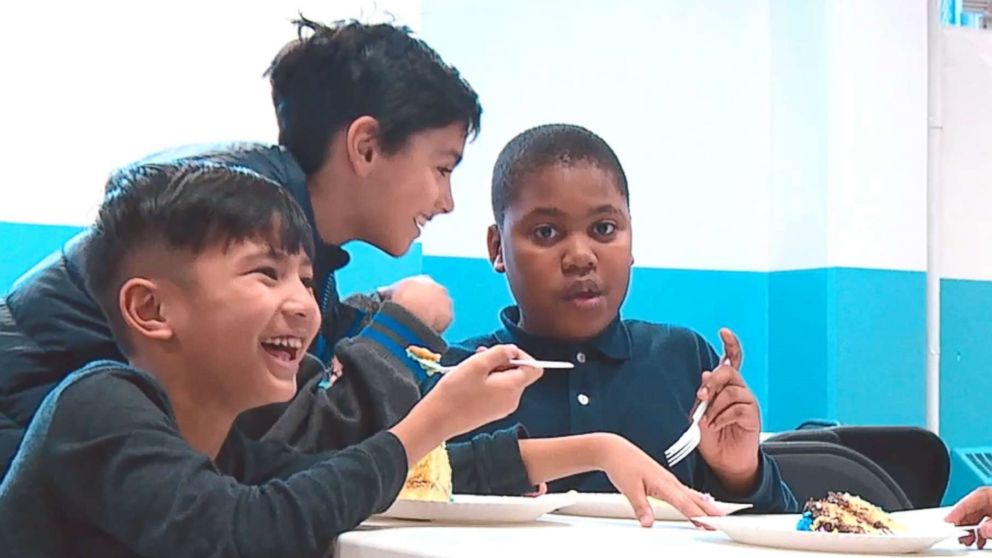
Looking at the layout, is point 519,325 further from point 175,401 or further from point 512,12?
point 512,12

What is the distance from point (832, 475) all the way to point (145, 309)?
3.33ft

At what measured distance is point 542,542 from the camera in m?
0.83

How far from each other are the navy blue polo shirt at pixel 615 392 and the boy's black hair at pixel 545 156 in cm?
17

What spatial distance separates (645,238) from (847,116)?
0.67m

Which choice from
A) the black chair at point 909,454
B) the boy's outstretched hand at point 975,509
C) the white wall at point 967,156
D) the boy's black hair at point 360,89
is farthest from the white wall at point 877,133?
the boy's outstretched hand at point 975,509

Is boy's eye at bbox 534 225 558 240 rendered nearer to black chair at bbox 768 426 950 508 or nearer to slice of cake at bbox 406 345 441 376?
slice of cake at bbox 406 345 441 376

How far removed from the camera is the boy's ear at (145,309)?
96 centimetres

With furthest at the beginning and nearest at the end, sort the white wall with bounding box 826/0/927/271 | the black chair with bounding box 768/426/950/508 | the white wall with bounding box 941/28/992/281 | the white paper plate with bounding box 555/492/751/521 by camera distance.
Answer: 1. the white wall with bounding box 941/28/992/281
2. the white wall with bounding box 826/0/927/271
3. the black chair with bounding box 768/426/950/508
4. the white paper plate with bounding box 555/492/751/521

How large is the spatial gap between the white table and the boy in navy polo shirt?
15.5 inches

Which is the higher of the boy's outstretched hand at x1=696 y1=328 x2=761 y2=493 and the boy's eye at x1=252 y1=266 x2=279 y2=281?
the boy's eye at x1=252 y1=266 x2=279 y2=281

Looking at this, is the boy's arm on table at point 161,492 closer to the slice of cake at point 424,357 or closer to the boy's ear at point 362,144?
the slice of cake at point 424,357

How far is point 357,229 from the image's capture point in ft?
4.70

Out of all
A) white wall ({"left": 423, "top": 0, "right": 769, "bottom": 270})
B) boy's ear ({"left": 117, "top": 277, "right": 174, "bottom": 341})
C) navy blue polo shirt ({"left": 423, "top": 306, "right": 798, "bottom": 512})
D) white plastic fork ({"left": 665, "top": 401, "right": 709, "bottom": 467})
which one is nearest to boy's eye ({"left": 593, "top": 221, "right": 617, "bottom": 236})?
navy blue polo shirt ({"left": 423, "top": 306, "right": 798, "bottom": 512})

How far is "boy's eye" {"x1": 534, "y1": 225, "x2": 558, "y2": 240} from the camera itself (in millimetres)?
1467
